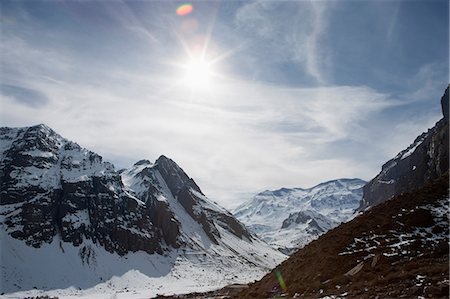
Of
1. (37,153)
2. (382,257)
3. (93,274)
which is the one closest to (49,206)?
(37,153)

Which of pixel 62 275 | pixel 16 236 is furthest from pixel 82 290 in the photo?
pixel 16 236

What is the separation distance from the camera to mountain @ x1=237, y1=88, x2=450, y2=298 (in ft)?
80.6

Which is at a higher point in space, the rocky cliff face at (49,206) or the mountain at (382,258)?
the rocky cliff face at (49,206)

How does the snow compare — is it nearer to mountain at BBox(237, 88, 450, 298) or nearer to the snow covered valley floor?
the snow covered valley floor

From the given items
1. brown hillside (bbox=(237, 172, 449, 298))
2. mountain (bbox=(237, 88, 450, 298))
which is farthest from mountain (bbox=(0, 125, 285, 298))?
brown hillside (bbox=(237, 172, 449, 298))

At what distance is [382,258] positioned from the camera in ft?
99.6

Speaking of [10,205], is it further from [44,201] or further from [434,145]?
[434,145]

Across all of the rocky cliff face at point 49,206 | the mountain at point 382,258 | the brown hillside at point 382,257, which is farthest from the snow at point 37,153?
the brown hillside at point 382,257

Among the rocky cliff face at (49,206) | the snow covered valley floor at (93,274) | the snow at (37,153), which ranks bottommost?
the snow covered valley floor at (93,274)

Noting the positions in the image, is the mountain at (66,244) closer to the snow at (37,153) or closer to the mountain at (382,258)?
the snow at (37,153)

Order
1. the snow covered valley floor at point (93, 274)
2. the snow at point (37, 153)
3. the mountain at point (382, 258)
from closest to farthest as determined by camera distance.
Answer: the mountain at point (382, 258) < the snow covered valley floor at point (93, 274) < the snow at point (37, 153)

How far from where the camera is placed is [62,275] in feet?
502

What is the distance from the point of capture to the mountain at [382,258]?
80.6 feet

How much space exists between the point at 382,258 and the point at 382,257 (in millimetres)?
128
